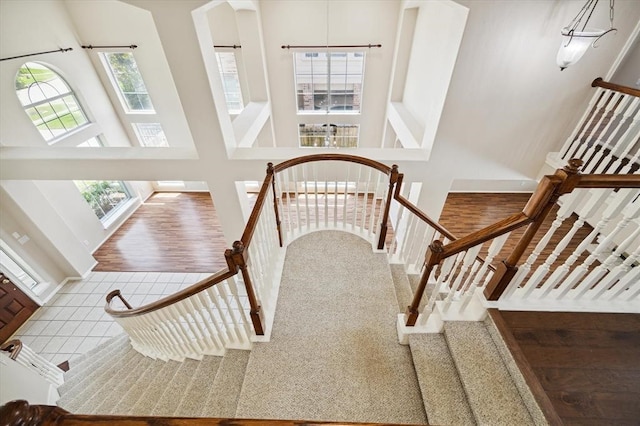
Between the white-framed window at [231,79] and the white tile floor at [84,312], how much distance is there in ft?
13.4

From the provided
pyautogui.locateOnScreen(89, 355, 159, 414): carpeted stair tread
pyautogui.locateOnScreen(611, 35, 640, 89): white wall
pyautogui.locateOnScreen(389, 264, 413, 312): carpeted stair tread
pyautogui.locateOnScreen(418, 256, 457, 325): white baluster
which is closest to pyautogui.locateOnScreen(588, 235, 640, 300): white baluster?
pyautogui.locateOnScreen(418, 256, 457, 325): white baluster

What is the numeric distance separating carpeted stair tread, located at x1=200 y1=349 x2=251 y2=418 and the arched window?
603cm

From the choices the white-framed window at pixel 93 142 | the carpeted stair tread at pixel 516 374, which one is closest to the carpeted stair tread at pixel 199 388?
the carpeted stair tread at pixel 516 374

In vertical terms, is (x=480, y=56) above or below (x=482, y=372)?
above

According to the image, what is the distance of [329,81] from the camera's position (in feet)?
20.1

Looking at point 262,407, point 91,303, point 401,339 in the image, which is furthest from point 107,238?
point 401,339

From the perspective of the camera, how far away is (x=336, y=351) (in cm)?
194

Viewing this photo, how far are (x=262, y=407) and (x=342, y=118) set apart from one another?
620 cm

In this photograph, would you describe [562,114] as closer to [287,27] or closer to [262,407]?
[287,27]

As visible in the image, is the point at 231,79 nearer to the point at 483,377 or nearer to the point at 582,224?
the point at 582,224

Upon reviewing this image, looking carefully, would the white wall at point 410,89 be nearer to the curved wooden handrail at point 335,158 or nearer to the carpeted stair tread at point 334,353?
the curved wooden handrail at point 335,158

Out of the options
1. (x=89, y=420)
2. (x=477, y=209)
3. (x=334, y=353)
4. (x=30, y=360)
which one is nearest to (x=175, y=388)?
(x=334, y=353)

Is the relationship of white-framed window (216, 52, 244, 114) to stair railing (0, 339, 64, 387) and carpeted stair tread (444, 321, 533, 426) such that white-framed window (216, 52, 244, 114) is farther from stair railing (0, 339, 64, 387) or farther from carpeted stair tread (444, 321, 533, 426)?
carpeted stair tread (444, 321, 533, 426)

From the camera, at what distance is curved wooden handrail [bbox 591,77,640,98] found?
3.14 metres
